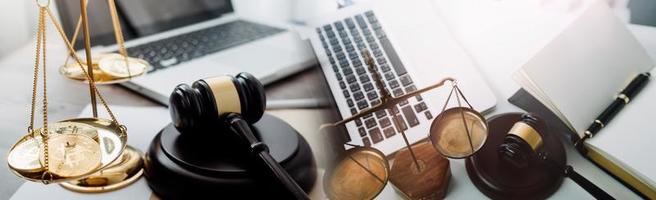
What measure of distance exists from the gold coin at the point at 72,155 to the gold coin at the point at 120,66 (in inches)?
4.6

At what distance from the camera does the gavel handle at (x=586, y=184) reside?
1.33ft

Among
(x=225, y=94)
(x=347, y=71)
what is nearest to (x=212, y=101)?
(x=225, y=94)

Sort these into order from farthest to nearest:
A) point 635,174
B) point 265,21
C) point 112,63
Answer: point 265,21 → point 112,63 → point 635,174

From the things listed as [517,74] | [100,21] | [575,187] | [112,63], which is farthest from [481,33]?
[100,21]

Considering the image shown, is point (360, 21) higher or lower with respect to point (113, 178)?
higher

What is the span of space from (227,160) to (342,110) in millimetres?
105

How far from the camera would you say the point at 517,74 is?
46 centimetres

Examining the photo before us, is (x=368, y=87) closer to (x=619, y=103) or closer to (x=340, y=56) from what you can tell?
(x=340, y=56)

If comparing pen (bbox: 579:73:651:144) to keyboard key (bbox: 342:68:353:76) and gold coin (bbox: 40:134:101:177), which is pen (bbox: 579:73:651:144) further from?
gold coin (bbox: 40:134:101:177)

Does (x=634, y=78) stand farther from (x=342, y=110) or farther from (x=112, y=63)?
(x=112, y=63)

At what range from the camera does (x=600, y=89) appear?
42 centimetres

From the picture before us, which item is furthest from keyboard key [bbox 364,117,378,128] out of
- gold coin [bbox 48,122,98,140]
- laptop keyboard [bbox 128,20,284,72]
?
laptop keyboard [bbox 128,20,284,72]

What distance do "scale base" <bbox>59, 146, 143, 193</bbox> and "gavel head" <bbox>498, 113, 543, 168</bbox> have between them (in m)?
0.32

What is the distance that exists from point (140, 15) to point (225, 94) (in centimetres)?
37
